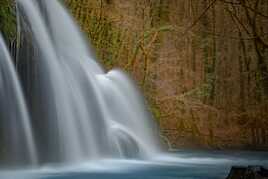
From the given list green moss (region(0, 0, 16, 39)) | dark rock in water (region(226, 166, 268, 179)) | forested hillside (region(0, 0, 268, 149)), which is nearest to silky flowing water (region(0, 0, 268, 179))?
green moss (region(0, 0, 16, 39))

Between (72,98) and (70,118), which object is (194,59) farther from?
(70,118)

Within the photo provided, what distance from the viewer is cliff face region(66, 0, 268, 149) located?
9.84 meters

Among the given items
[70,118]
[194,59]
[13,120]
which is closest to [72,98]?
[70,118]

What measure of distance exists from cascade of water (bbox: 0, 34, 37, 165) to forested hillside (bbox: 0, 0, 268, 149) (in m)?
3.67

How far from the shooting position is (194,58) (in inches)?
400

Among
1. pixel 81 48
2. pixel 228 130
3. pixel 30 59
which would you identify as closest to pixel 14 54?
pixel 30 59

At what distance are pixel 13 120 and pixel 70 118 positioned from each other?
4.22 feet

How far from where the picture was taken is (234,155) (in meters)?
8.97

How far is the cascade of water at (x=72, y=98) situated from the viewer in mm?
6834

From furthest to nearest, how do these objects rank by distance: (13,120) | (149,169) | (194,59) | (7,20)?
(194,59) → (149,169) → (7,20) → (13,120)

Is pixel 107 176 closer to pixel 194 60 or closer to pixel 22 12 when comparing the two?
pixel 22 12

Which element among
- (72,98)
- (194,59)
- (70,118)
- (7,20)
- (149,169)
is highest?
(7,20)

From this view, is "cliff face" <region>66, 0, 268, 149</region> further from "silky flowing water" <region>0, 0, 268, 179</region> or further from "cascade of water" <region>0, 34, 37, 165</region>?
"cascade of water" <region>0, 34, 37, 165</region>

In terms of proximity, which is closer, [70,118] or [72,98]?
[70,118]
